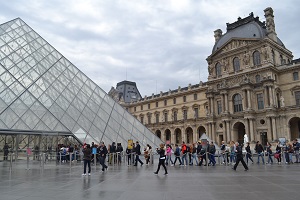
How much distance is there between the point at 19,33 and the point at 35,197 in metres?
22.9

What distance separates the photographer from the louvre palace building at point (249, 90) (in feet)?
135

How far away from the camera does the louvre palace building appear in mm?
41281

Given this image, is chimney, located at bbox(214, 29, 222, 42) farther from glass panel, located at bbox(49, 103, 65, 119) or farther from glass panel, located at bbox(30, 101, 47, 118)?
glass panel, located at bbox(30, 101, 47, 118)

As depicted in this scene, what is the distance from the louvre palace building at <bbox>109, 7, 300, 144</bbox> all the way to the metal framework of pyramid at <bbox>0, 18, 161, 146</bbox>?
1018 inches

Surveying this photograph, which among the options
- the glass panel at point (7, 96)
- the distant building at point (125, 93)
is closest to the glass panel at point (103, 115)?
the glass panel at point (7, 96)

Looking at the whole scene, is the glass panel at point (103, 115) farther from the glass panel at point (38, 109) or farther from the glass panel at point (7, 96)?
the glass panel at point (7, 96)

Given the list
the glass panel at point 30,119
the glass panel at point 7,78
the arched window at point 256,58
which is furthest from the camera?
the arched window at point 256,58

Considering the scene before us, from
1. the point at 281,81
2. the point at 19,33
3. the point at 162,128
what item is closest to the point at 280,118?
the point at 281,81

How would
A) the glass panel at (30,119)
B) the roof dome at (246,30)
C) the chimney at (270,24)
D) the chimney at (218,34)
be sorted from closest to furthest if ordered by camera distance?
the glass panel at (30,119) → the chimney at (270,24) → the roof dome at (246,30) → the chimney at (218,34)

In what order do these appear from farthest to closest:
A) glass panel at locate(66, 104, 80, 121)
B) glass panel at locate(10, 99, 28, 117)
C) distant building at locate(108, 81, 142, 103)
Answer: distant building at locate(108, 81, 142, 103), glass panel at locate(66, 104, 80, 121), glass panel at locate(10, 99, 28, 117)

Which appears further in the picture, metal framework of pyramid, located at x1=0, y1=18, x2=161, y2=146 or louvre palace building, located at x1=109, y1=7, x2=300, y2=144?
louvre palace building, located at x1=109, y1=7, x2=300, y2=144

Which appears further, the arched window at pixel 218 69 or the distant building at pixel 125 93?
the distant building at pixel 125 93

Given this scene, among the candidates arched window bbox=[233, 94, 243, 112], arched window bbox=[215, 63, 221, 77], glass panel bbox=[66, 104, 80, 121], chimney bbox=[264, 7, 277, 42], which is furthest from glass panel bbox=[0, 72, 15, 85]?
chimney bbox=[264, 7, 277, 42]

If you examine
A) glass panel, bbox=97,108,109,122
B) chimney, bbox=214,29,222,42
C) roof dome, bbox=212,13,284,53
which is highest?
chimney, bbox=214,29,222,42
